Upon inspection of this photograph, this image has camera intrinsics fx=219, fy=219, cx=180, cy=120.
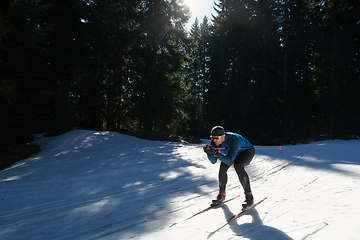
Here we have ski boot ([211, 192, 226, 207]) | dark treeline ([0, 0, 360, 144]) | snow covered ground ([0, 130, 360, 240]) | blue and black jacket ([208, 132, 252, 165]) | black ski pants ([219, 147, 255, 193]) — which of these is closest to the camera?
snow covered ground ([0, 130, 360, 240])

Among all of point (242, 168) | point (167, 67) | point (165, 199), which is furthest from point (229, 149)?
point (167, 67)

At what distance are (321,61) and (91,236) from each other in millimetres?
32128

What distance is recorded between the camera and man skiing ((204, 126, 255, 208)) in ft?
13.5

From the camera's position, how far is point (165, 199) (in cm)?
482

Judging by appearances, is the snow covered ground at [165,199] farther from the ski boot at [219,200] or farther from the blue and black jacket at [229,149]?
the blue and black jacket at [229,149]

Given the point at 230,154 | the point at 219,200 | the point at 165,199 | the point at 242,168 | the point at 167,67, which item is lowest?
the point at 165,199

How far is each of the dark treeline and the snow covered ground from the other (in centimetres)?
506

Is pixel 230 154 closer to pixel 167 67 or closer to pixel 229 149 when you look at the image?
pixel 229 149

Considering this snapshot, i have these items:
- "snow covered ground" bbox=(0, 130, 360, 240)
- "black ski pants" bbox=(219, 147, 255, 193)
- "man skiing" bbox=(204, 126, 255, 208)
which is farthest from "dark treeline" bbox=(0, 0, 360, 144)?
"black ski pants" bbox=(219, 147, 255, 193)

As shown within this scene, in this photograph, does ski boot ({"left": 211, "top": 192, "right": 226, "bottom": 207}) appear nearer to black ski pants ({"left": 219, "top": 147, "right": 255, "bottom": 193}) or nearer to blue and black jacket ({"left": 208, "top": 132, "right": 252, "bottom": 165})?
black ski pants ({"left": 219, "top": 147, "right": 255, "bottom": 193})

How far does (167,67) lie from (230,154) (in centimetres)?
1639

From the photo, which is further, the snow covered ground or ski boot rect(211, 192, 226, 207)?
ski boot rect(211, 192, 226, 207)

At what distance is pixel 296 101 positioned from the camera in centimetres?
2481

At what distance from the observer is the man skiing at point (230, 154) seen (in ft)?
13.5
